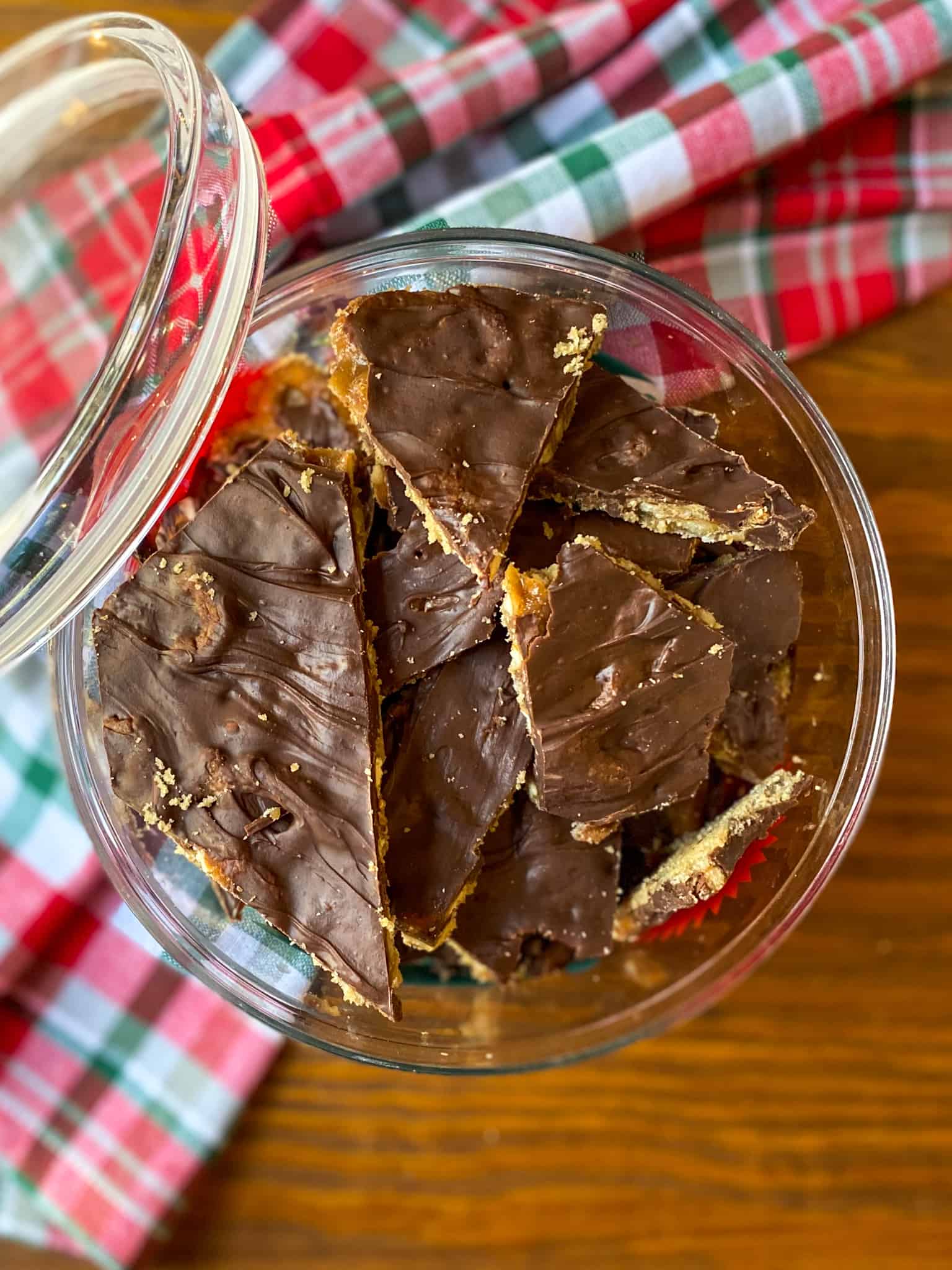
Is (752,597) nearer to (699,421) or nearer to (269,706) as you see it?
(699,421)

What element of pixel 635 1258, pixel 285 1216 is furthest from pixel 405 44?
pixel 635 1258

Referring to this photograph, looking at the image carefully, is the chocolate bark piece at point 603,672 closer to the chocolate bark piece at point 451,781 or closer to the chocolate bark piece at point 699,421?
the chocolate bark piece at point 451,781

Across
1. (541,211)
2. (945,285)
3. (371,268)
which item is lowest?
(945,285)

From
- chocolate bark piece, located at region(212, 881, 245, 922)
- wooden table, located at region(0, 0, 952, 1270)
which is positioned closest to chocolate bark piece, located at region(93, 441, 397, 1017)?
chocolate bark piece, located at region(212, 881, 245, 922)

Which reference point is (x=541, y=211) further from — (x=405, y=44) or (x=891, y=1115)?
(x=891, y=1115)

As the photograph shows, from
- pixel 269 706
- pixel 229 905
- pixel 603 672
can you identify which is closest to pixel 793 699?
pixel 603 672

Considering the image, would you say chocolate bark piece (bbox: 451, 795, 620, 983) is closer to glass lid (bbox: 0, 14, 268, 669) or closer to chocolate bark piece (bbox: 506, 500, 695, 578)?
chocolate bark piece (bbox: 506, 500, 695, 578)
